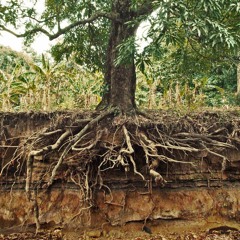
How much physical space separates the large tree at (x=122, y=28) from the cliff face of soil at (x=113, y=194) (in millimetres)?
814

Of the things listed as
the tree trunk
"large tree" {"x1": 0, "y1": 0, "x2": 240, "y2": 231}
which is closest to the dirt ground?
"large tree" {"x1": 0, "y1": 0, "x2": 240, "y2": 231}

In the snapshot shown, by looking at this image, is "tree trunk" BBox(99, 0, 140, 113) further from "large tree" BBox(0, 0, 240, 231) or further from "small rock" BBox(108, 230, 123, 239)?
"small rock" BBox(108, 230, 123, 239)

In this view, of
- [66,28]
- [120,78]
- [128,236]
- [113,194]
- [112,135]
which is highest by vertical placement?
[66,28]

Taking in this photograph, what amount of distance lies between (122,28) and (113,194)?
2223 mm

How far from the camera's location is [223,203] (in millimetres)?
4109

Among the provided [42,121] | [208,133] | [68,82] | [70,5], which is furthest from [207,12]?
[68,82]

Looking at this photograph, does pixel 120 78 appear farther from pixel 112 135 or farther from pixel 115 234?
pixel 115 234

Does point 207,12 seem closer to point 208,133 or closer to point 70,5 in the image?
→ point 208,133

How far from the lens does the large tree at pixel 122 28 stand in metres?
2.39

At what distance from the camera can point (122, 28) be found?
3928mm

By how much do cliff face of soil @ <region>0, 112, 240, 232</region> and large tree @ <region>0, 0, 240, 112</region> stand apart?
0.81 m

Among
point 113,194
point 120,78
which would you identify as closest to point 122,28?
point 120,78

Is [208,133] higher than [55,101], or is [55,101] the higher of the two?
[55,101]

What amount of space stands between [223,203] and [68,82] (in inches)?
153
